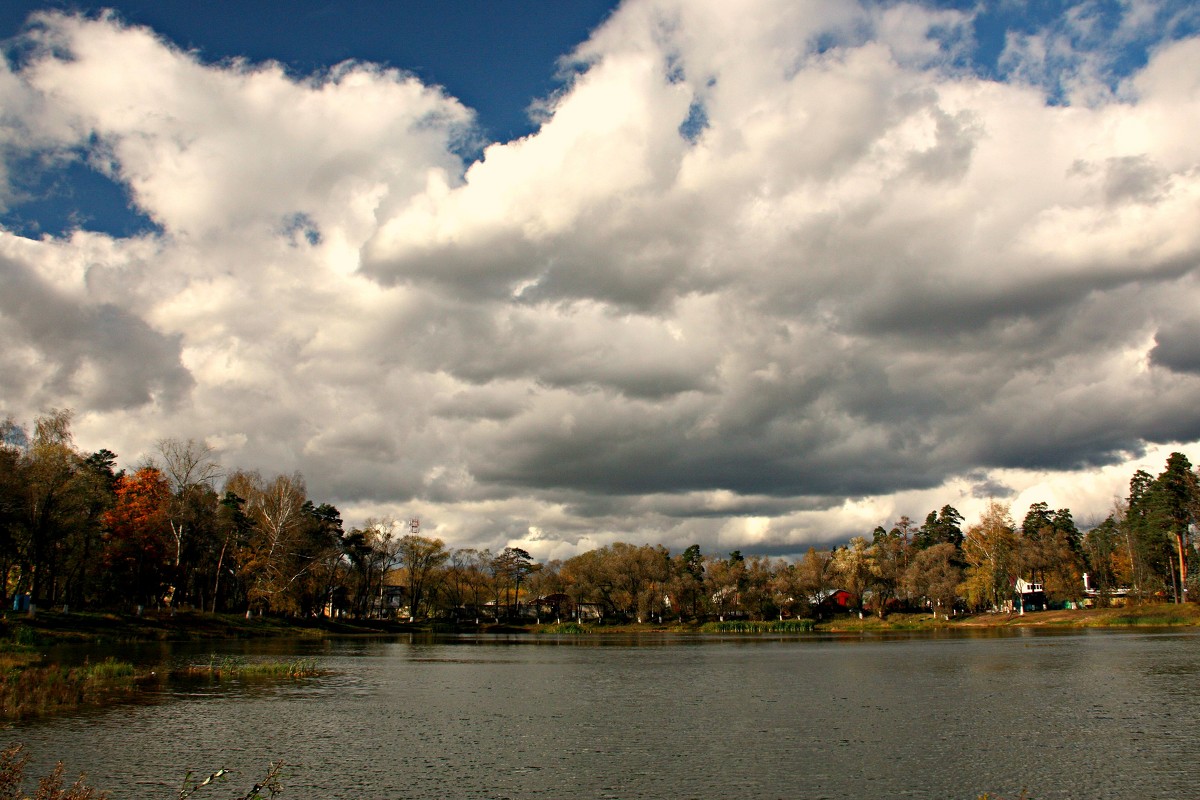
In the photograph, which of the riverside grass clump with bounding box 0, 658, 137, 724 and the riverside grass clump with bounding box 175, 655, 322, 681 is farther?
the riverside grass clump with bounding box 175, 655, 322, 681

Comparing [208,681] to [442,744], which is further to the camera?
[208,681]

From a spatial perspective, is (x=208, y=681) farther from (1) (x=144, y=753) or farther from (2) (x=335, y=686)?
(1) (x=144, y=753)

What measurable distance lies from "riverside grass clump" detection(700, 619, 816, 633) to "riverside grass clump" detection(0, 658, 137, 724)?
121 metres

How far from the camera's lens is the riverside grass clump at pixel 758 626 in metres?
151

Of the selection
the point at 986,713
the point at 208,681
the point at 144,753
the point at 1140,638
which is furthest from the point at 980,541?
the point at 144,753

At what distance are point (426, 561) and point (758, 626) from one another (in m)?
63.7

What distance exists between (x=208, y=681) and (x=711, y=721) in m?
30.0

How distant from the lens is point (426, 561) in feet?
508

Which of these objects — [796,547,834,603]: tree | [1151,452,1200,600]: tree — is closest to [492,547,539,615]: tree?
[796,547,834,603]: tree

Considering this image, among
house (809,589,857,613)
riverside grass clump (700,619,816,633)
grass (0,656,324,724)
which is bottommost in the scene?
riverside grass clump (700,619,816,633)

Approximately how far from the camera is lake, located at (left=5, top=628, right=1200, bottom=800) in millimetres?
23000

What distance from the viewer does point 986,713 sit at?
117 feet

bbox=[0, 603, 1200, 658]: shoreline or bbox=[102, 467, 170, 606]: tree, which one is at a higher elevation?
bbox=[102, 467, 170, 606]: tree

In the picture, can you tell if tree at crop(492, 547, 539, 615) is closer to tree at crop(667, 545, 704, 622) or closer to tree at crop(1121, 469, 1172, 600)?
tree at crop(667, 545, 704, 622)
